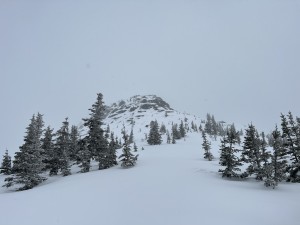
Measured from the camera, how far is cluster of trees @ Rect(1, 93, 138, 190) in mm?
28406

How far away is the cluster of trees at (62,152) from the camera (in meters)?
28.4

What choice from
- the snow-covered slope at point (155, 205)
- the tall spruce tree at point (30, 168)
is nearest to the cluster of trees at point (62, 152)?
the tall spruce tree at point (30, 168)

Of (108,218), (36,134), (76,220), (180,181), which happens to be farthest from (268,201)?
(36,134)

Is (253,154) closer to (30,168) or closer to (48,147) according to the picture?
(30,168)

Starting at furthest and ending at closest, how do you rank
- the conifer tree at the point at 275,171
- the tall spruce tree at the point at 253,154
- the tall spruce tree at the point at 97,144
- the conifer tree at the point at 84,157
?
1. the tall spruce tree at the point at 97,144
2. the conifer tree at the point at 84,157
3. the tall spruce tree at the point at 253,154
4. the conifer tree at the point at 275,171

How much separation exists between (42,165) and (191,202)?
22.1m

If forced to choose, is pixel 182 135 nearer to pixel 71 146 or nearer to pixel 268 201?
pixel 71 146

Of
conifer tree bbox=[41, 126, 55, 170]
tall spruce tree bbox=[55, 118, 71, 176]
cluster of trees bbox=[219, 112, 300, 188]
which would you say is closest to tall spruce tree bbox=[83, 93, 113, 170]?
tall spruce tree bbox=[55, 118, 71, 176]

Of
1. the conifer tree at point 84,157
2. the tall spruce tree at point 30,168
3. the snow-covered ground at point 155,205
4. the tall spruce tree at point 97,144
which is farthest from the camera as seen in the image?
the tall spruce tree at point 97,144

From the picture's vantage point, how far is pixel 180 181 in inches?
886

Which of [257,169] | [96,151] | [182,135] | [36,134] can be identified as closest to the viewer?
[257,169]

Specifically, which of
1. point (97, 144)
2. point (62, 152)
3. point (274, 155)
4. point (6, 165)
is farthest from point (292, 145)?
point (6, 165)

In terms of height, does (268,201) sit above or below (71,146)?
below

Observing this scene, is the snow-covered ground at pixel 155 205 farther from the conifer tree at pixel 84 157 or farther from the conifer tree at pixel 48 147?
the conifer tree at pixel 48 147
